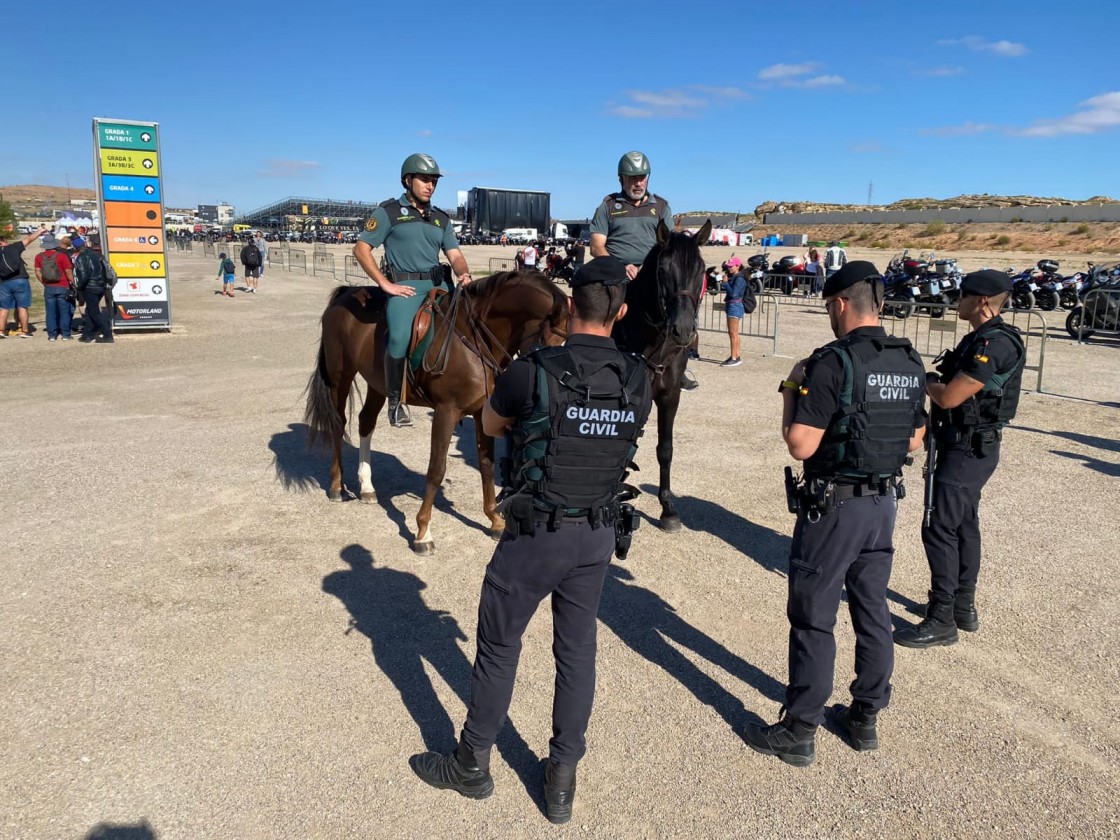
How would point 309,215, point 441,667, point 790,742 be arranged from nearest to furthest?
1. point 790,742
2. point 441,667
3. point 309,215

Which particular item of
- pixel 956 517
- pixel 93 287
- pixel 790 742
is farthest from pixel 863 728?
pixel 93 287

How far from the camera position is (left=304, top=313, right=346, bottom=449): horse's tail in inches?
283

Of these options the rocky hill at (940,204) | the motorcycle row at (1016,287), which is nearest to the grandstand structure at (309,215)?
the rocky hill at (940,204)

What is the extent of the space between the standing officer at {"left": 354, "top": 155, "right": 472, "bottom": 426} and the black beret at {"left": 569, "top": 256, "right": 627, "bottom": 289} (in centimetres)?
324

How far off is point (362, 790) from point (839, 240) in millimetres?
70608

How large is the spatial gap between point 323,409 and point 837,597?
17.4ft

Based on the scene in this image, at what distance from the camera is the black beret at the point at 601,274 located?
9.45 ft

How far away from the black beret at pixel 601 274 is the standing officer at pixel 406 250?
3237mm

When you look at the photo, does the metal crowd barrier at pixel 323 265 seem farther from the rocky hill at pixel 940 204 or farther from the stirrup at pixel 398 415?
the rocky hill at pixel 940 204

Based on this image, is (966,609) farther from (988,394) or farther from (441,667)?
(441,667)

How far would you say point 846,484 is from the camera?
3.32m

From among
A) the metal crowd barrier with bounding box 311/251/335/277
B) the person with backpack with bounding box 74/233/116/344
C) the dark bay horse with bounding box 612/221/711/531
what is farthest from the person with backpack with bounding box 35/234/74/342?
the metal crowd barrier with bounding box 311/251/335/277

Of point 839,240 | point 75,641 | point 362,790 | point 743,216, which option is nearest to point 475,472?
point 75,641

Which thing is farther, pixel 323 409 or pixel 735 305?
pixel 735 305
